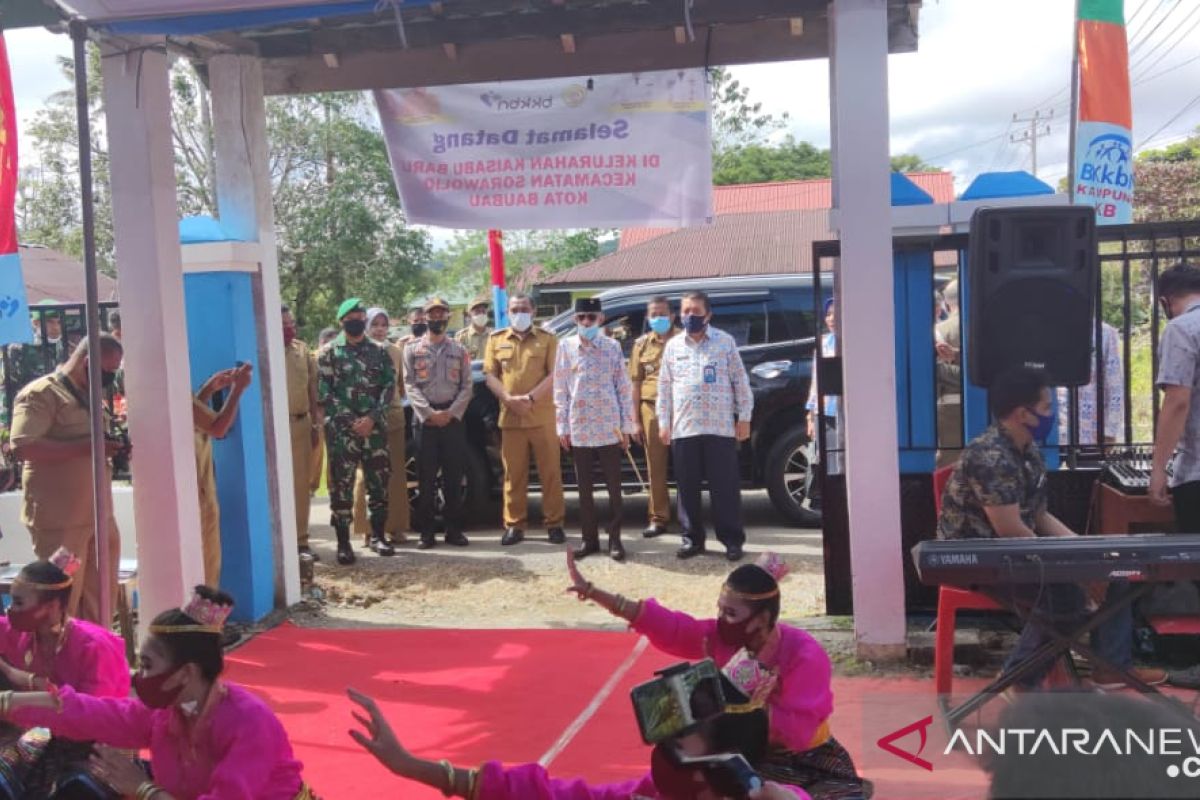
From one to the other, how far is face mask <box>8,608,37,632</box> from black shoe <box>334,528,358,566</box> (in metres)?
4.52

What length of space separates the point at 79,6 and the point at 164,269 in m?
1.20

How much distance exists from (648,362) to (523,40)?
2.98 metres

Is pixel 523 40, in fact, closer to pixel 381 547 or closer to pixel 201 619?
pixel 381 547

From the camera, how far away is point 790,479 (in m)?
8.79

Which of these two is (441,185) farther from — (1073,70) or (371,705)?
(371,705)

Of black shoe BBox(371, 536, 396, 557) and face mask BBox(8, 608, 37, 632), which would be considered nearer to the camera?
face mask BBox(8, 608, 37, 632)

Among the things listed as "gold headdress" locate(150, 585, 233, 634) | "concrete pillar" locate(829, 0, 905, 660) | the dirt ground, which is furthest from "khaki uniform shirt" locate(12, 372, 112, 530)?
"concrete pillar" locate(829, 0, 905, 660)

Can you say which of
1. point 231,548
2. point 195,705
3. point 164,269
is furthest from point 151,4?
point 195,705

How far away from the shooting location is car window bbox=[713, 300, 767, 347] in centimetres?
899

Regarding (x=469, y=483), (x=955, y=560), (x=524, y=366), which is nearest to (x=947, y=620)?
(x=955, y=560)

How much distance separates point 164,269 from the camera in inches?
220

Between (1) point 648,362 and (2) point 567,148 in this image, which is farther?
(1) point 648,362

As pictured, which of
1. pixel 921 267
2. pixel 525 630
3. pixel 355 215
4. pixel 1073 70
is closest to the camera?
pixel 921 267

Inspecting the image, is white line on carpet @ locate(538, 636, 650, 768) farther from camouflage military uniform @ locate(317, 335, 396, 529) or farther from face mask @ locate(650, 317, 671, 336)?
face mask @ locate(650, 317, 671, 336)
